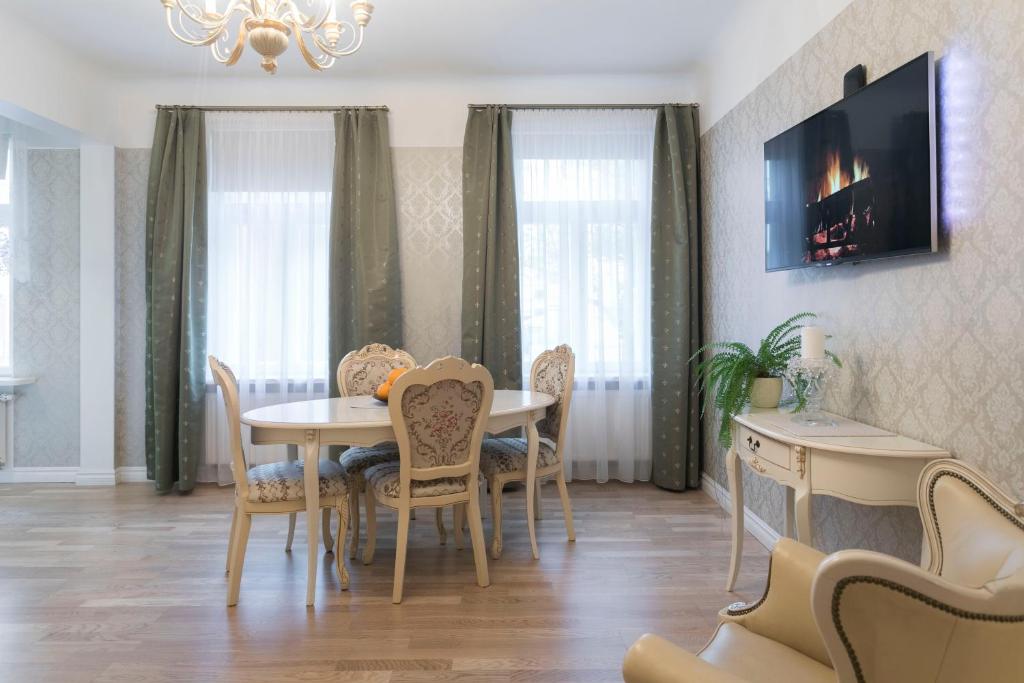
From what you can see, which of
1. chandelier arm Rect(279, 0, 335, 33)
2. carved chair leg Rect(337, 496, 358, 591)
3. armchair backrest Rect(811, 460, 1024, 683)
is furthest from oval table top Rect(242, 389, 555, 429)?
armchair backrest Rect(811, 460, 1024, 683)

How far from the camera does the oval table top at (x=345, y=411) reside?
262 cm

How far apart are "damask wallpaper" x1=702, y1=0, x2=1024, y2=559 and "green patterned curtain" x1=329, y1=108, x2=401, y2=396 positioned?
252 centimetres

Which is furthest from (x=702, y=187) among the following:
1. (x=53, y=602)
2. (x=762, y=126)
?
(x=53, y=602)

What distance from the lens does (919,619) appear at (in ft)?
2.86

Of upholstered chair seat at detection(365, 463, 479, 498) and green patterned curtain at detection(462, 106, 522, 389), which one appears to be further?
green patterned curtain at detection(462, 106, 522, 389)

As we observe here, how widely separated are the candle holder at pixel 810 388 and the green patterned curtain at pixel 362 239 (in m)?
2.76

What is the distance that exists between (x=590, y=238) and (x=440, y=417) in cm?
227

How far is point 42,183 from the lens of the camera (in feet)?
15.1

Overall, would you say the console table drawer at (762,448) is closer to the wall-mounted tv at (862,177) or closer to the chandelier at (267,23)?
the wall-mounted tv at (862,177)

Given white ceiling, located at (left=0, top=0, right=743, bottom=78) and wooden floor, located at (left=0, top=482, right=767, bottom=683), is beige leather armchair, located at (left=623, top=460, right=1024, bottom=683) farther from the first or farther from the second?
white ceiling, located at (left=0, top=0, right=743, bottom=78)

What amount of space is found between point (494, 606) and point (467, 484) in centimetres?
51

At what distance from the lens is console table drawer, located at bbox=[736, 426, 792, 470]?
7.13ft

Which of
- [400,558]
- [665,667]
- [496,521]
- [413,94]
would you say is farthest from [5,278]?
[665,667]

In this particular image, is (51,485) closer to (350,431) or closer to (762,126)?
(350,431)
